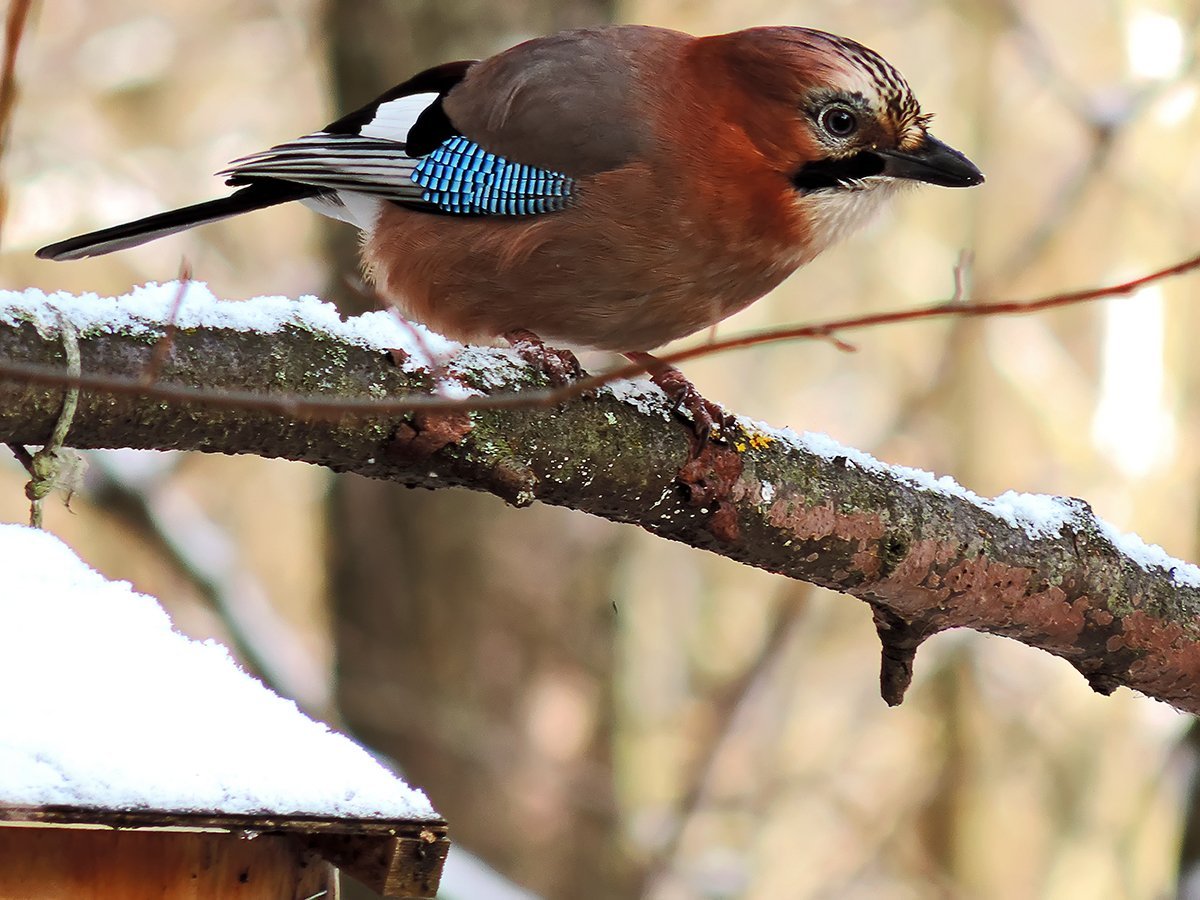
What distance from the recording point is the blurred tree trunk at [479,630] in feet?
15.1

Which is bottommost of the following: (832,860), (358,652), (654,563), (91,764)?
(832,860)

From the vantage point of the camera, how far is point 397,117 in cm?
338

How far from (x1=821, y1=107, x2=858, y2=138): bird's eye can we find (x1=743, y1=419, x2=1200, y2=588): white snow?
77cm

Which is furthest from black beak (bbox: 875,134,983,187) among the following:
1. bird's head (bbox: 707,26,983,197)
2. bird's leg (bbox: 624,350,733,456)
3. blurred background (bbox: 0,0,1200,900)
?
bird's leg (bbox: 624,350,733,456)

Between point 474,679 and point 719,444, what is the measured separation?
244cm

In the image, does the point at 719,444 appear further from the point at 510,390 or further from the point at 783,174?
the point at 783,174

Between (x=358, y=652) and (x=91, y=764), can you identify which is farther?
(x=358, y=652)

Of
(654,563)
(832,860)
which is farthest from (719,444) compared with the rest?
(654,563)

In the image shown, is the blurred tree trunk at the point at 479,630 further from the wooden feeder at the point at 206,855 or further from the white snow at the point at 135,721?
the white snow at the point at 135,721

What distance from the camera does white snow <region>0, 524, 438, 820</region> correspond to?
1.53m

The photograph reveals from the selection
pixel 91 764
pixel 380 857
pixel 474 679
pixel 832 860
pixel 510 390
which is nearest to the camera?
pixel 91 764

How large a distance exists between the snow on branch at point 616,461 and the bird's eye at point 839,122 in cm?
82

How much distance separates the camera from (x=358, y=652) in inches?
185

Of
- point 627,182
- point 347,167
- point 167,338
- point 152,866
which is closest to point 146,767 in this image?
point 152,866
